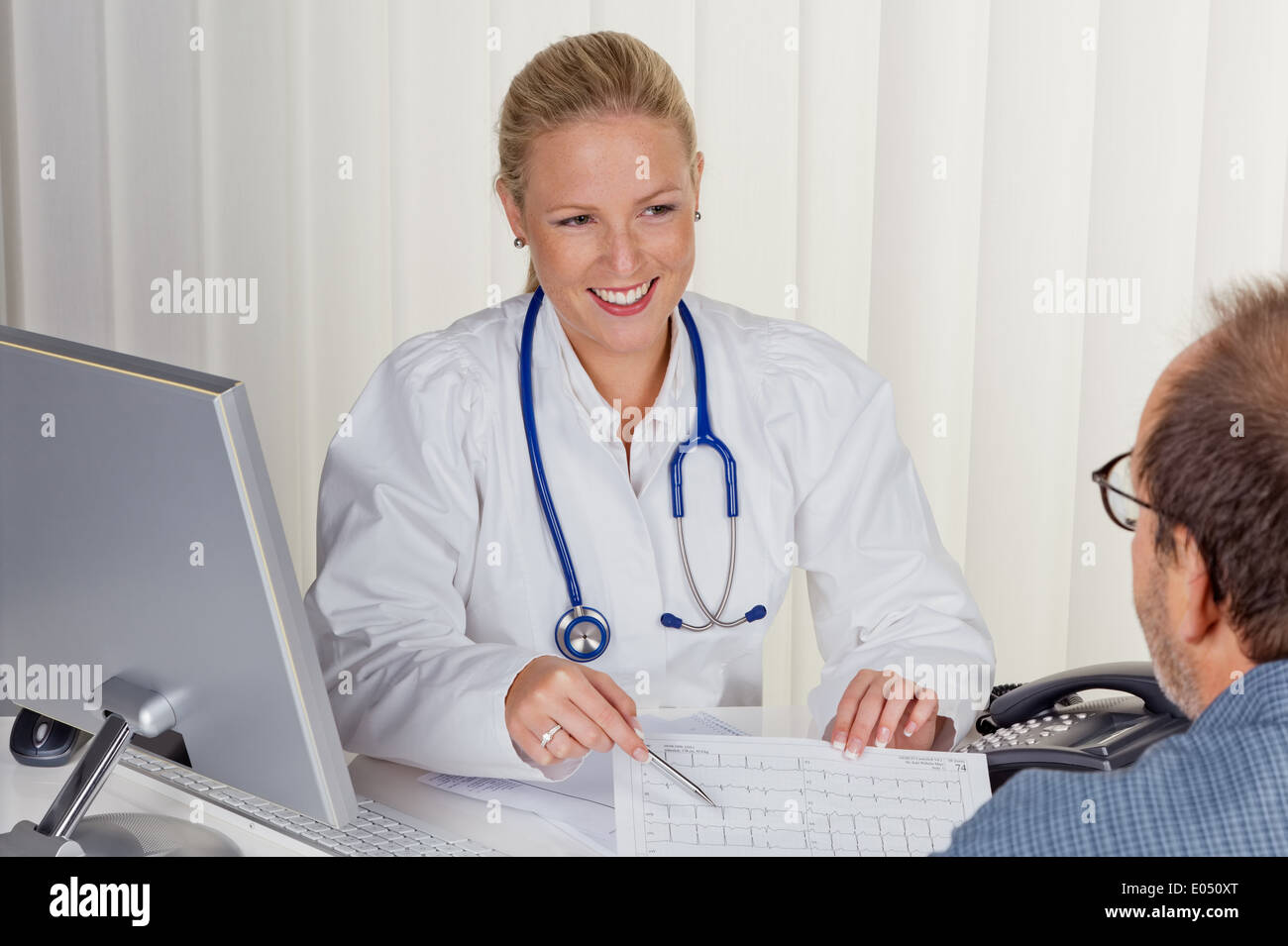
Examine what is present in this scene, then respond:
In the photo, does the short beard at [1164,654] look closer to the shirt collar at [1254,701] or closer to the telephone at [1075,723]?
the shirt collar at [1254,701]

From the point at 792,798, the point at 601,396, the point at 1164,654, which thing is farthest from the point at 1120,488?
the point at 601,396

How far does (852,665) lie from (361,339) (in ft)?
4.70

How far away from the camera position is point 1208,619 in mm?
771

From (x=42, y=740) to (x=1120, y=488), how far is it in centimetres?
104

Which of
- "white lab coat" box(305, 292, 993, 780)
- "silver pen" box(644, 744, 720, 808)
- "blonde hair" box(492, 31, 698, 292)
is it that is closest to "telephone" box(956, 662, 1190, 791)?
"white lab coat" box(305, 292, 993, 780)

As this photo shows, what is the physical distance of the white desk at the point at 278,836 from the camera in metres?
1.07

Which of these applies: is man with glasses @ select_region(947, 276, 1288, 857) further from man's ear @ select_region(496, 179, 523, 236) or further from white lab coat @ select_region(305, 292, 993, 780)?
man's ear @ select_region(496, 179, 523, 236)

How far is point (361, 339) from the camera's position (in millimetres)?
2480

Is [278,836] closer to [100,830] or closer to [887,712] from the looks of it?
[100,830]

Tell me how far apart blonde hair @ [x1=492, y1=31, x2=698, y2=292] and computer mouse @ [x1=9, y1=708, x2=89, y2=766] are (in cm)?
83

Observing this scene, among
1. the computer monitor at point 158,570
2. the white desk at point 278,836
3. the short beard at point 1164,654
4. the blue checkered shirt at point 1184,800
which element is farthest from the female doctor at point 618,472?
the blue checkered shirt at point 1184,800

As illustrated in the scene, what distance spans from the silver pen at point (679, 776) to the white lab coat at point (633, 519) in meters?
0.27

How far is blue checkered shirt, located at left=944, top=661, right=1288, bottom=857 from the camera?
624 millimetres
